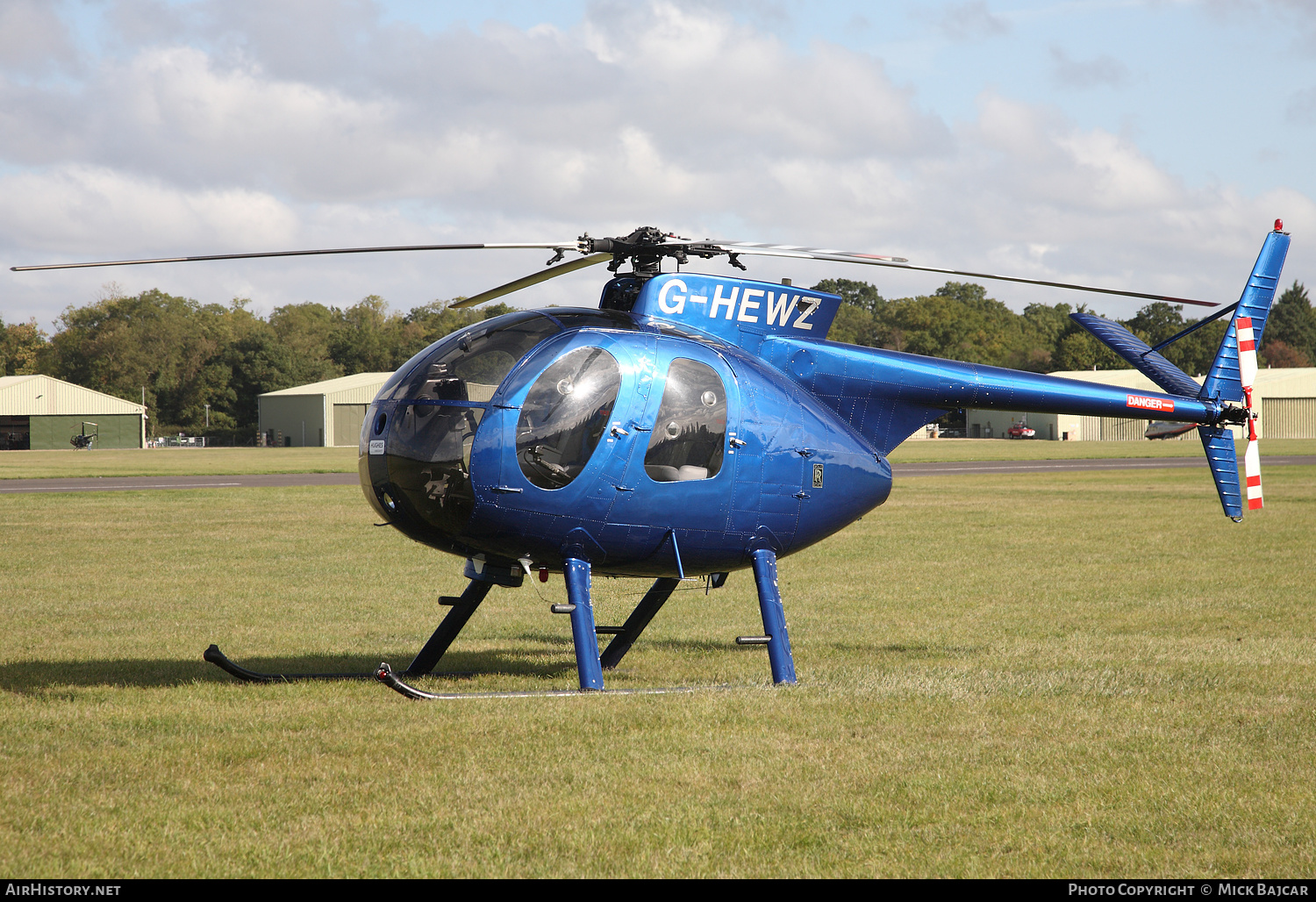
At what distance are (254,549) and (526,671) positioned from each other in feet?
34.1

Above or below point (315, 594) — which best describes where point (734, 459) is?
above

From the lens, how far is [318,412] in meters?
92.6

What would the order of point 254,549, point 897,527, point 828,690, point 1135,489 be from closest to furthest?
point 828,690 → point 254,549 → point 897,527 → point 1135,489

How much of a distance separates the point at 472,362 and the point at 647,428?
1.32 metres

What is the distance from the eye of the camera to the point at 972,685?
9156 mm

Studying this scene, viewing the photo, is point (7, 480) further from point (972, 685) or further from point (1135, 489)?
point (972, 685)

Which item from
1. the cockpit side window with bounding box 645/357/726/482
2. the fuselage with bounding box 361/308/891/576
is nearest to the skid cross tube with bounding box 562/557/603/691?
the fuselage with bounding box 361/308/891/576

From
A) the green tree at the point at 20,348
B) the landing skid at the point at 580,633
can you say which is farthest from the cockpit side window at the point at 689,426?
the green tree at the point at 20,348

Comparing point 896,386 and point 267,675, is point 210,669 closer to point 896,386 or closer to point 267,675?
point 267,675

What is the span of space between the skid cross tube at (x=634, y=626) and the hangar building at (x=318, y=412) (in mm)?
80993

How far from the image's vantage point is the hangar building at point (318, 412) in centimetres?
9200

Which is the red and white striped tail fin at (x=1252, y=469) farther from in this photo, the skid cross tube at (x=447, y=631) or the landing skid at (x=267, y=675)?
the landing skid at (x=267, y=675)

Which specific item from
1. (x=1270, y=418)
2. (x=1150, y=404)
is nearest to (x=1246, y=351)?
(x=1150, y=404)
